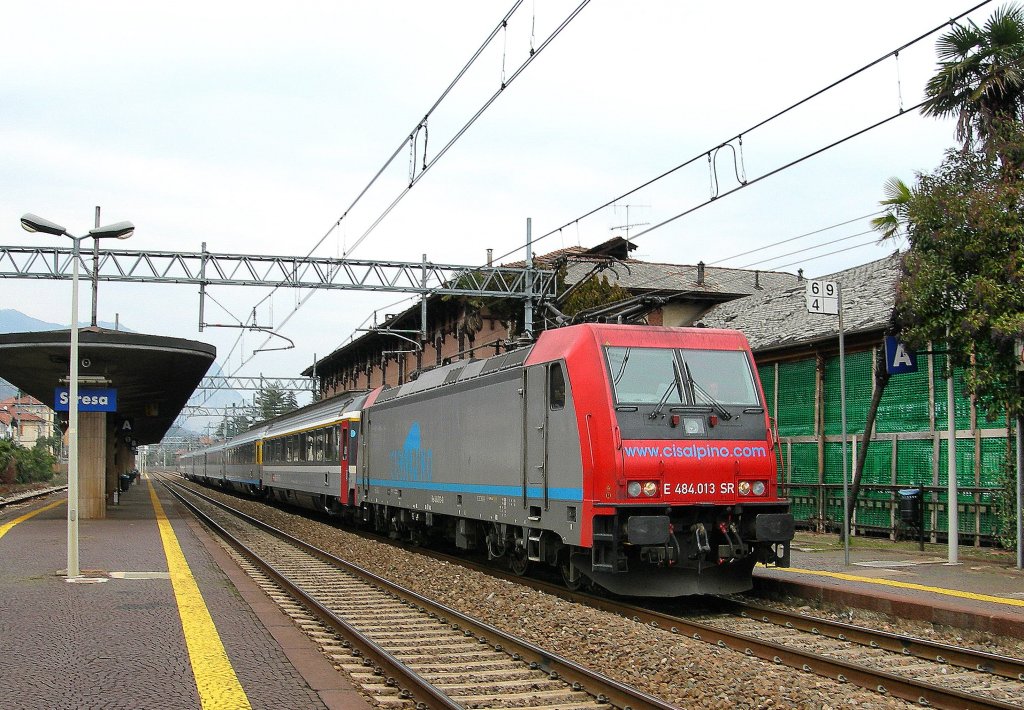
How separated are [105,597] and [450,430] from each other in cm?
593

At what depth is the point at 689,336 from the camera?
40.4ft

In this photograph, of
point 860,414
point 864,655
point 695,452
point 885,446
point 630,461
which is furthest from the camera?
point 860,414

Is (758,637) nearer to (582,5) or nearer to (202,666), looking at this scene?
(202,666)

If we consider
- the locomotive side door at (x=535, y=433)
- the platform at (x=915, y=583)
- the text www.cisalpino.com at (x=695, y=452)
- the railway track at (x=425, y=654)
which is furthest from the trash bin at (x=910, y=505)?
the railway track at (x=425, y=654)

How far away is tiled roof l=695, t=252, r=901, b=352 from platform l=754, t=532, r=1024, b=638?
14.1 ft

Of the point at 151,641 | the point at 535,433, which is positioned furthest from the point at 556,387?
the point at 151,641

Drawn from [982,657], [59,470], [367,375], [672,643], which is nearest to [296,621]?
[672,643]

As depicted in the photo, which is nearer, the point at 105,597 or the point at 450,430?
the point at 105,597

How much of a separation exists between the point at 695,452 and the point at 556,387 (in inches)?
72.0

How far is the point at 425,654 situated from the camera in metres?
9.16

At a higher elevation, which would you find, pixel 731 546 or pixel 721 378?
pixel 721 378

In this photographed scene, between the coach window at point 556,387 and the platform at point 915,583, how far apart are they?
330 cm

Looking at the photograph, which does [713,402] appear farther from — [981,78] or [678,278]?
[678,278]

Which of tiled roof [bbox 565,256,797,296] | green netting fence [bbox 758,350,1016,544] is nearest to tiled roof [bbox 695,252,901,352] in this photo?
green netting fence [bbox 758,350,1016,544]
